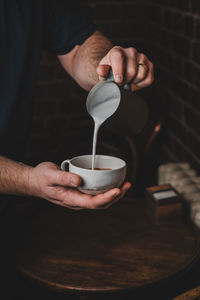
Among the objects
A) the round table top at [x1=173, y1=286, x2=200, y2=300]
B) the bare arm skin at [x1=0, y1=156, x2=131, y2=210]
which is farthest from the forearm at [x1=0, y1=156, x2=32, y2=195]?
the round table top at [x1=173, y1=286, x2=200, y2=300]

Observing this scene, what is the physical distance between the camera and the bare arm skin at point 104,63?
1.04 m

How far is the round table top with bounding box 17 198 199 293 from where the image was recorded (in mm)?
1230

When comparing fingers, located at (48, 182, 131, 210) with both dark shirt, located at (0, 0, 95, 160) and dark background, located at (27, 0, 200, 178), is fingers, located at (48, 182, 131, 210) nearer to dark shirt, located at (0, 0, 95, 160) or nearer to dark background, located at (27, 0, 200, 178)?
dark shirt, located at (0, 0, 95, 160)

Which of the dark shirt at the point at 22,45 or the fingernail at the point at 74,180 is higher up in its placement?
the dark shirt at the point at 22,45

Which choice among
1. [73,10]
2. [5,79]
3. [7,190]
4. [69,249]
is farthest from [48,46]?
[69,249]

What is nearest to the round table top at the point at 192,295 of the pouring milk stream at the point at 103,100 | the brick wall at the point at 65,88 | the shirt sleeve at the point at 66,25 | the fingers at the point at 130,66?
the pouring milk stream at the point at 103,100

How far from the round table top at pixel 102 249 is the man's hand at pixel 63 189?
0.90ft

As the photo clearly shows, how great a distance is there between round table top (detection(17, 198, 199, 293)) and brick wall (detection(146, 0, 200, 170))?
23.3 inches

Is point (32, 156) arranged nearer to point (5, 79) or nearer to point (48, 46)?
point (48, 46)

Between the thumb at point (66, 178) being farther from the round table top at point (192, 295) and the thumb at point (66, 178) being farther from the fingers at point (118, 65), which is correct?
the round table top at point (192, 295)

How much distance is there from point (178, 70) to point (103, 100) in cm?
119

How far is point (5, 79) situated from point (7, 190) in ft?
1.26

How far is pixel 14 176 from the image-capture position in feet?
3.79

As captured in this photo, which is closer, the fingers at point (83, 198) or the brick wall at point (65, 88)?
the fingers at point (83, 198)
